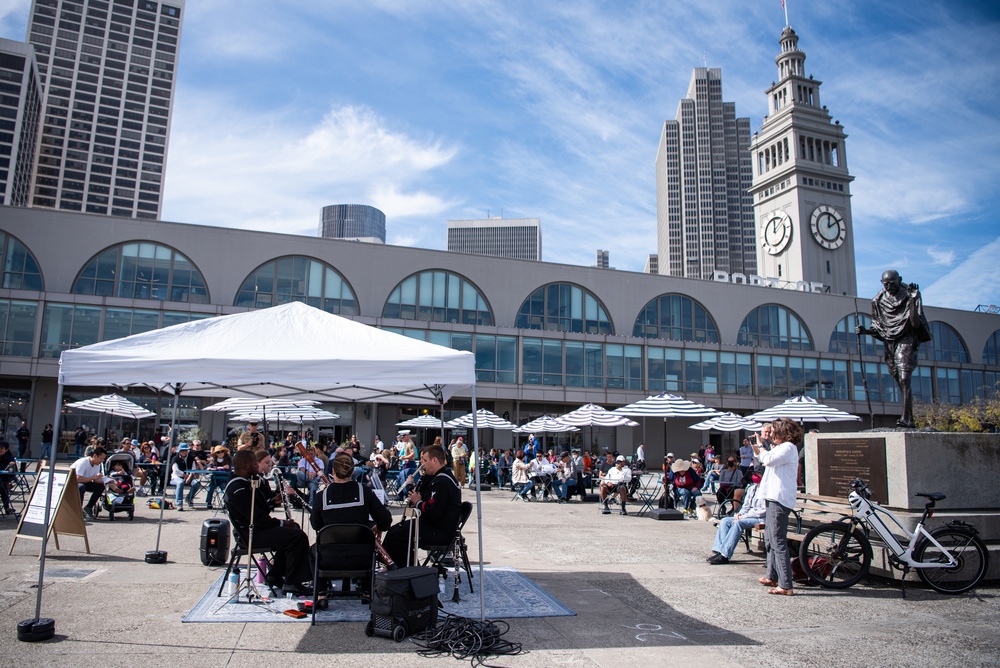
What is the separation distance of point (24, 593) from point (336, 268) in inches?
1219

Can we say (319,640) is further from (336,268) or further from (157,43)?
(157,43)

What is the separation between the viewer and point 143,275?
3347 centimetres

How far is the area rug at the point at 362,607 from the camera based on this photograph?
5566mm

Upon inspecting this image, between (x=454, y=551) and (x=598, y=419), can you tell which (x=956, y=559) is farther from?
(x=598, y=419)

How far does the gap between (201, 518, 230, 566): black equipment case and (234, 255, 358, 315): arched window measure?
27792 millimetres

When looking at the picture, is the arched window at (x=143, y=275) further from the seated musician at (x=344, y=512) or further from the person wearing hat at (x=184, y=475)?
the seated musician at (x=344, y=512)

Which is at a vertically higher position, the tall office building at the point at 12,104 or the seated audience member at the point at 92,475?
the tall office building at the point at 12,104

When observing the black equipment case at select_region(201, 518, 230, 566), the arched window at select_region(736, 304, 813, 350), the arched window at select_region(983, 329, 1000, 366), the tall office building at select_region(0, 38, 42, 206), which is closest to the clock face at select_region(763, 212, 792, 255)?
the arched window at select_region(983, 329, 1000, 366)

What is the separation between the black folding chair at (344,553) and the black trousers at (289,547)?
47cm

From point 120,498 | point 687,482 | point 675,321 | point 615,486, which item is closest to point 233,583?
point 120,498

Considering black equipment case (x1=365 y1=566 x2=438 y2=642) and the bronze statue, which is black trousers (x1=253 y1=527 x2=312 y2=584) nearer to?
black equipment case (x1=365 y1=566 x2=438 y2=642)

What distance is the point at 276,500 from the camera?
634 cm

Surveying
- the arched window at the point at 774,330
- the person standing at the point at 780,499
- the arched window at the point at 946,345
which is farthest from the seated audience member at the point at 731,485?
the arched window at the point at 946,345

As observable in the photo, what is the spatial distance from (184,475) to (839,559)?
12.4 meters
